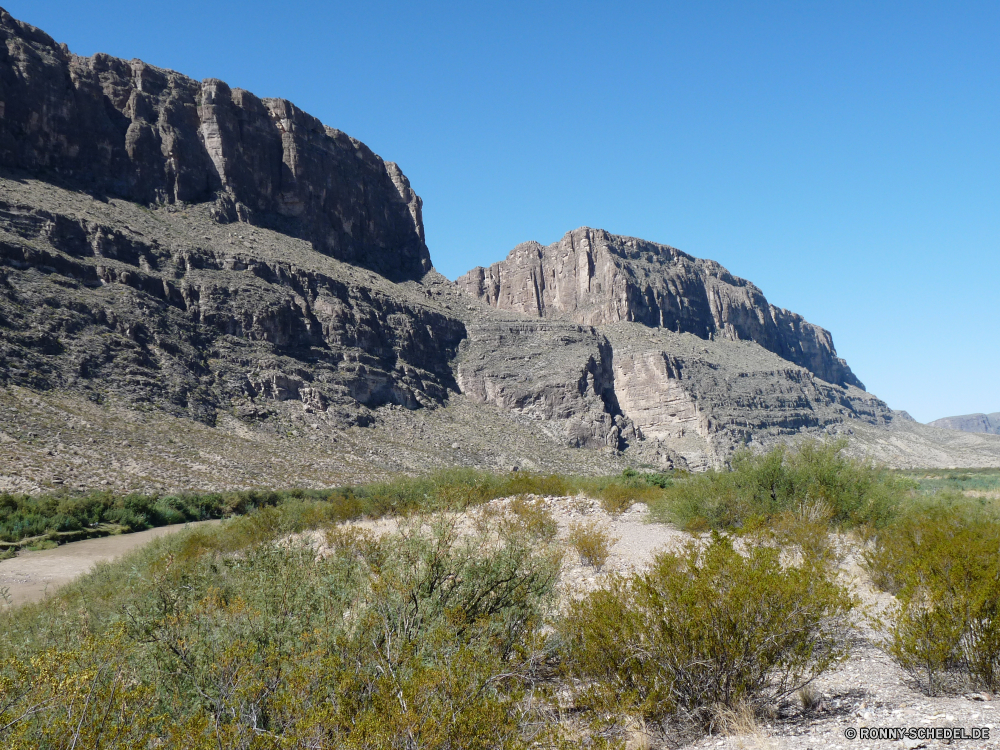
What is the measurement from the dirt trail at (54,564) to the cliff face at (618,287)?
326 ft

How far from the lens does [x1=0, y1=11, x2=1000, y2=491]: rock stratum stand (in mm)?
41281

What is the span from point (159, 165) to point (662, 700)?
276 feet

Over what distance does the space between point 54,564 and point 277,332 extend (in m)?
45.9

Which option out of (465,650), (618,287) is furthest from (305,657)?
(618,287)

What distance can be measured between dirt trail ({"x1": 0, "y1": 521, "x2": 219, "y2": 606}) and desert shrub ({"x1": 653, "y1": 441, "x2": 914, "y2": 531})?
1511 cm

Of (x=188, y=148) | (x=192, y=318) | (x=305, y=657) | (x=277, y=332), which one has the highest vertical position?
(x=188, y=148)

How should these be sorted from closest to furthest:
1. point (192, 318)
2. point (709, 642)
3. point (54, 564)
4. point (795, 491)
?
point (709, 642), point (795, 491), point (54, 564), point (192, 318)

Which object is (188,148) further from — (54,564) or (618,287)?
(618,287)

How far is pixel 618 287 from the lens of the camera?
114 metres

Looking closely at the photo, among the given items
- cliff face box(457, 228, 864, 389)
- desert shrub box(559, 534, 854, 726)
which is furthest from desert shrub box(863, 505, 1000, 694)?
cliff face box(457, 228, 864, 389)

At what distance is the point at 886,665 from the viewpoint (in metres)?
6.14

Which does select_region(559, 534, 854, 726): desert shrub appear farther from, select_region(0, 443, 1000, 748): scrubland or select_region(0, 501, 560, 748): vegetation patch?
select_region(0, 501, 560, 748): vegetation patch

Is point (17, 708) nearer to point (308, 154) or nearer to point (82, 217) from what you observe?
point (82, 217)

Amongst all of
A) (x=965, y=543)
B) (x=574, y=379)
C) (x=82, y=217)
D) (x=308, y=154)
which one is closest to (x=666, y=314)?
(x=574, y=379)
